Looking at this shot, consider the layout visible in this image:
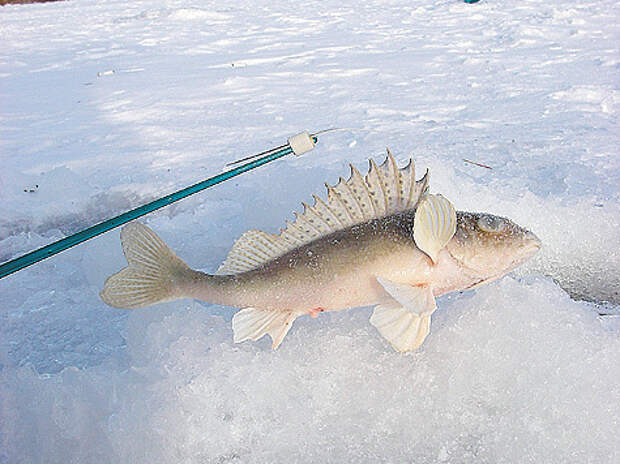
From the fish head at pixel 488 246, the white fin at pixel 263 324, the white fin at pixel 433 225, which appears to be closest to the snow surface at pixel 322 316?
the white fin at pixel 263 324

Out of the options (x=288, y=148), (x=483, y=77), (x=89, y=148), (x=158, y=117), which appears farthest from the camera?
(x=483, y=77)

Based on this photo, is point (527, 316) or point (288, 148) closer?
point (527, 316)

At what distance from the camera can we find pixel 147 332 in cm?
150

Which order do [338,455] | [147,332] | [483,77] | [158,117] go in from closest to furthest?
[338,455]
[147,332]
[158,117]
[483,77]

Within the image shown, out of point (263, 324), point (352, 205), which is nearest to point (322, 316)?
point (263, 324)

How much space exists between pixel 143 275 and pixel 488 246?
878 millimetres

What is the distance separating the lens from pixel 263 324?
1.30 metres

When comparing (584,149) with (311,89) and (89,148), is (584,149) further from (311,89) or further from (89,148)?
(89,148)

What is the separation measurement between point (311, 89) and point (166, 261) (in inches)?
132

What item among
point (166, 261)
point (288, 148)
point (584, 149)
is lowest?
point (584, 149)

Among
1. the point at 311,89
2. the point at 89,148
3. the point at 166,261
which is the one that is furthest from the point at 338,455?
the point at 311,89

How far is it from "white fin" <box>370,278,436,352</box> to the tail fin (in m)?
0.52

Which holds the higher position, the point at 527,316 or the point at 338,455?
the point at 527,316

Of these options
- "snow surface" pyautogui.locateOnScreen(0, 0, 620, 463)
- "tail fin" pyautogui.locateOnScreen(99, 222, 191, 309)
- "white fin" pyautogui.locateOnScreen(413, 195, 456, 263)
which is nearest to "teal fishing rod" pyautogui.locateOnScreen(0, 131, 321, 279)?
"tail fin" pyautogui.locateOnScreen(99, 222, 191, 309)
